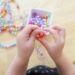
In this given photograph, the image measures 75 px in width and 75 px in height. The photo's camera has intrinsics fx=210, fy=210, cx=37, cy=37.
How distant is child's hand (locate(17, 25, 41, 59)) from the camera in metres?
0.92

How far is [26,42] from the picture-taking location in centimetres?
93

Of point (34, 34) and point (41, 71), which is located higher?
point (34, 34)

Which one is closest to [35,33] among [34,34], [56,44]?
[34,34]

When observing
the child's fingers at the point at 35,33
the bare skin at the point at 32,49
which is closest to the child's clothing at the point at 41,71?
the bare skin at the point at 32,49

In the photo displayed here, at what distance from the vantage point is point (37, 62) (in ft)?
4.01

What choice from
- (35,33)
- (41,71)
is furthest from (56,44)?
(41,71)

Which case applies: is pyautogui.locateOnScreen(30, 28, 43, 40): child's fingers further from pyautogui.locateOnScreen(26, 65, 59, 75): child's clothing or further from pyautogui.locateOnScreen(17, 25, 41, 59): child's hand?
pyautogui.locateOnScreen(26, 65, 59, 75): child's clothing

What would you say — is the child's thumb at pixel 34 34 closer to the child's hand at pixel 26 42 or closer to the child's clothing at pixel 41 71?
the child's hand at pixel 26 42

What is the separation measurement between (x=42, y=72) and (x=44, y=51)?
0.16 meters

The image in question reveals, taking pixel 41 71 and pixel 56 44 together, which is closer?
pixel 56 44

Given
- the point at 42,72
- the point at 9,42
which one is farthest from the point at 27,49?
the point at 9,42

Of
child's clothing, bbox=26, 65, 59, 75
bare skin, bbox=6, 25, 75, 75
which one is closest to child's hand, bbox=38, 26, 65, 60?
bare skin, bbox=6, 25, 75, 75

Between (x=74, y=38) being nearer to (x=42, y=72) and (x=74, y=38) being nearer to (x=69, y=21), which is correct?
(x=69, y=21)

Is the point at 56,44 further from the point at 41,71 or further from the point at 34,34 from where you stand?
the point at 41,71
